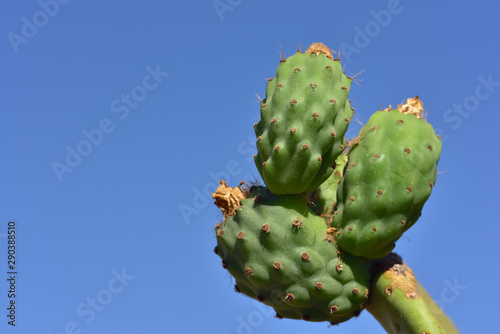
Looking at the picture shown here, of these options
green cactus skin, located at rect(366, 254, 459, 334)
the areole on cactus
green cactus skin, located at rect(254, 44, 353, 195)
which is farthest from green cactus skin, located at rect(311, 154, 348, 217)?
green cactus skin, located at rect(366, 254, 459, 334)

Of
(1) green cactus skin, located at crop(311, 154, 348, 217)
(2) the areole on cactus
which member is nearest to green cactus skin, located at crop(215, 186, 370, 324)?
(2) the areole on cactus

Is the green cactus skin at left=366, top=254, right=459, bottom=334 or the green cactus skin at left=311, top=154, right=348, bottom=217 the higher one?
the green cactus skin at left=311, top=154, right=348, bottom=217

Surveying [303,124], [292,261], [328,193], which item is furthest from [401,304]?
[303,124]

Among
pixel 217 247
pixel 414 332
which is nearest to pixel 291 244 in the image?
pixel 217 247

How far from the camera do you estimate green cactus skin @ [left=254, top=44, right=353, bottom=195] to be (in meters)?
3.80

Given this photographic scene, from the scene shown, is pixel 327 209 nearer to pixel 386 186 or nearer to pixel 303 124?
pixel 386 186

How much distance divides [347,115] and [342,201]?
20.6 inches

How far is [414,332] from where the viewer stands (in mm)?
3709

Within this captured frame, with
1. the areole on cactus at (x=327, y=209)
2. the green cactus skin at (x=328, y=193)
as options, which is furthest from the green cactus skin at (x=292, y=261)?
the green cactus skin at (x=328, y=193)

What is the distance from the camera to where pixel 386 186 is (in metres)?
3.76

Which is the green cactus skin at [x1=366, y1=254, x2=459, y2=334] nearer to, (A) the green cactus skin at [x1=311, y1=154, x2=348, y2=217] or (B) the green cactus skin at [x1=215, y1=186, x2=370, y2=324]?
(B) the green cactus skin at [x1=215, y1=186, x2=370, y2=324]

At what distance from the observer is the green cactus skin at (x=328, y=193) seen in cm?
405

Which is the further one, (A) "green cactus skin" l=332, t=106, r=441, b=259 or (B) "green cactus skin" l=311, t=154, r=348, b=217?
(B) "green cactus skin" l=311, t=154, r=348, b=217

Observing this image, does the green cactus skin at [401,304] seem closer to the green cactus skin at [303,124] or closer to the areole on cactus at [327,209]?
the areole on cactus at [327,209]
